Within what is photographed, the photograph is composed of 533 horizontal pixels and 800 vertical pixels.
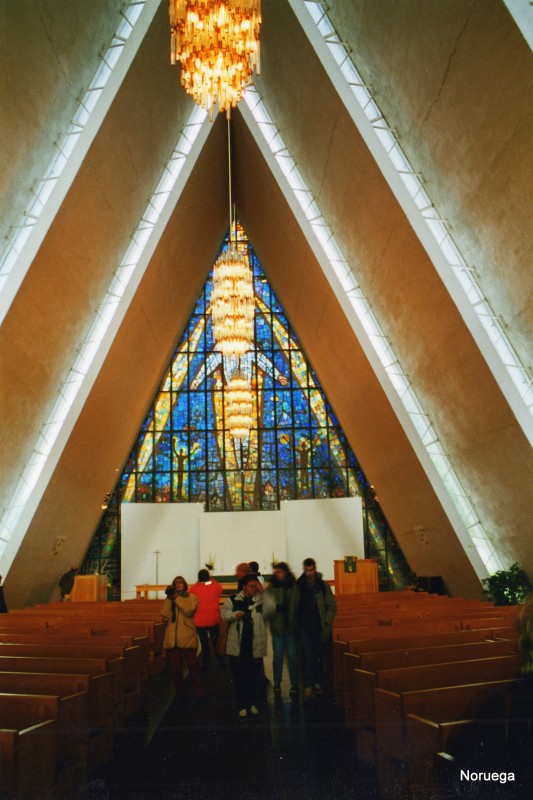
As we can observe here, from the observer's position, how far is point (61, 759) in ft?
13.8

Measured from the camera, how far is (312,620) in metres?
7.34

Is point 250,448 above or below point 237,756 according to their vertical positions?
above

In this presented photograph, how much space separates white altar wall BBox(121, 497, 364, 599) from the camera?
2000 centimetres

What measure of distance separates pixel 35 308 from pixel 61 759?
8380 millimetres

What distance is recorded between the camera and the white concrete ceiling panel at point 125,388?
15.0 metres

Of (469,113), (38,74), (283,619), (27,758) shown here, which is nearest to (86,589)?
(283,619)

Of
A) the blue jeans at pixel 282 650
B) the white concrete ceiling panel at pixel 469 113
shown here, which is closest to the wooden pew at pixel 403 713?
the blue jeans at pixel 282 650

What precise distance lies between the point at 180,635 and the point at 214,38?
5.82 meters

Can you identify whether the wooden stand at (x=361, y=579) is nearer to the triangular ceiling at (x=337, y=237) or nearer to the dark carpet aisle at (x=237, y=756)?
the triangular ceiling at (x=337, y=237)

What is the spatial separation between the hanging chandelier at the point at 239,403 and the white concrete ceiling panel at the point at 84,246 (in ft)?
11.2

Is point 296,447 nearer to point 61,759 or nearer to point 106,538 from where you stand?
point 106,538

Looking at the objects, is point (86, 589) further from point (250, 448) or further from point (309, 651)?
point (309, 651)

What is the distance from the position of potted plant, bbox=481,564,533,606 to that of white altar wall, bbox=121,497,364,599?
7.45 meters

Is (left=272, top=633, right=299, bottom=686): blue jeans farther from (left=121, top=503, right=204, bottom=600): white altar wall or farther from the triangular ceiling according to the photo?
(left=121, top=503, right=204, bottom=600): white altar wall
